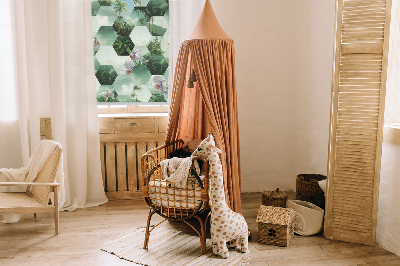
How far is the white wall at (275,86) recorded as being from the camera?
12.3ft

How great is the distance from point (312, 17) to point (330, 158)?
5.34 feet

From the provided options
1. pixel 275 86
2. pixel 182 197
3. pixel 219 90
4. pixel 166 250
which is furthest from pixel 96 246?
pixel 275 86

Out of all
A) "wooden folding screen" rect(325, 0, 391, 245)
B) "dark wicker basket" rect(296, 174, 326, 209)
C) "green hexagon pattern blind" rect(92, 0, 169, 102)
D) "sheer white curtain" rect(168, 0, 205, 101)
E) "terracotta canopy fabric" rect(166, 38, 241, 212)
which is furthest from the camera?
"green hexagon pattern blind" rect(92, 0, 169, 102)

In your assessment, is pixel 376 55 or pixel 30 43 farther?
pixel 30 43

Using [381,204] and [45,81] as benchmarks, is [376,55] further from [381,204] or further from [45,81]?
[45,81]

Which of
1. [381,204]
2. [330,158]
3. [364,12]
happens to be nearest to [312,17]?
[364,12]

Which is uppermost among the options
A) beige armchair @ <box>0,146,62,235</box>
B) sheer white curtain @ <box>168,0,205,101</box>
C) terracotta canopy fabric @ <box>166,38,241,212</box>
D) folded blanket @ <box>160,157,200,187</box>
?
sheer white curtain @ <box>168,0,205,101</box>

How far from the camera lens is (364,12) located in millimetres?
2576

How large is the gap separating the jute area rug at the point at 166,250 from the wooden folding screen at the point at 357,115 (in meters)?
0.89

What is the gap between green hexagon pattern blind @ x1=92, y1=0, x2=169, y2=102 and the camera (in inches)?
154

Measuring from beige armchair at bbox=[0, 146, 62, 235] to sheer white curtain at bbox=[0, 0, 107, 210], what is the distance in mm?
554

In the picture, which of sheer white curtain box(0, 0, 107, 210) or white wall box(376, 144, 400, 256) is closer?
white wall box(376, 144, 400, 256)

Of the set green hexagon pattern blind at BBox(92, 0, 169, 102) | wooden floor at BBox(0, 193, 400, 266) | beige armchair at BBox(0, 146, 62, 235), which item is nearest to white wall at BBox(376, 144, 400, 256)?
wooden floor at BBox(0, 193, 400, 266)

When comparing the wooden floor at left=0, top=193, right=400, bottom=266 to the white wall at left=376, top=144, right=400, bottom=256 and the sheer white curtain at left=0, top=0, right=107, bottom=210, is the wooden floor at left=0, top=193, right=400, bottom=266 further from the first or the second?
the sheer white curtain at left=0, top=0, right=107, bottom=210
